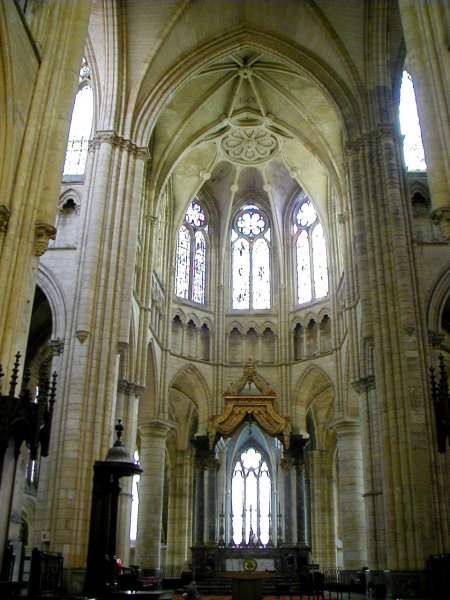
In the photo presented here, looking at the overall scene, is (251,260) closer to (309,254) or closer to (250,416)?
(309,254)

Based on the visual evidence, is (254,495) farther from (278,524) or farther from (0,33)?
(0,33)

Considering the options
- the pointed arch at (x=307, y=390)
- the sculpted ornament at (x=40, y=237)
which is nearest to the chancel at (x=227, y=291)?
the sculpted ornament at (x=40, y=237)

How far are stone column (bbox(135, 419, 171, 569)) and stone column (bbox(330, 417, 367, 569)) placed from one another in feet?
23.2

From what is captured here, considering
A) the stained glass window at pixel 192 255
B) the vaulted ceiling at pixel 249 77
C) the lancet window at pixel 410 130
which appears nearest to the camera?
the lancet window at pixel 410 130

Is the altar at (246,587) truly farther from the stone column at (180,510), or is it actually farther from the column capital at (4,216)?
the stone column at (180,510)

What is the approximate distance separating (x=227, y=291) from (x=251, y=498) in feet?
33.7

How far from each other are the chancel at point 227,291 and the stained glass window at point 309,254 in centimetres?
12

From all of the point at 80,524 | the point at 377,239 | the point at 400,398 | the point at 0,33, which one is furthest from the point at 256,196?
the point at 0,33

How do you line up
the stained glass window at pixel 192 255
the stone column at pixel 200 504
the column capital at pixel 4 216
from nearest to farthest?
the column capital at pixel 4 216 → the stone column at pixel 200 504 → the stained glass window at pixel 192 255

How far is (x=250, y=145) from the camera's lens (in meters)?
32.9

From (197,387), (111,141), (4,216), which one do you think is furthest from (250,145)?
(4,216)

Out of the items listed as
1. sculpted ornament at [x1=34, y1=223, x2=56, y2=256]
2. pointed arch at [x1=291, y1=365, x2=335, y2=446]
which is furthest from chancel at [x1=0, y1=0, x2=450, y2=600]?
pointed arch at [x1=291, y1=365, x2=335, y2=446]

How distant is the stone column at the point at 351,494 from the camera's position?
81.1 feet

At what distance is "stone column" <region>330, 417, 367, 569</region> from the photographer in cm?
2472
